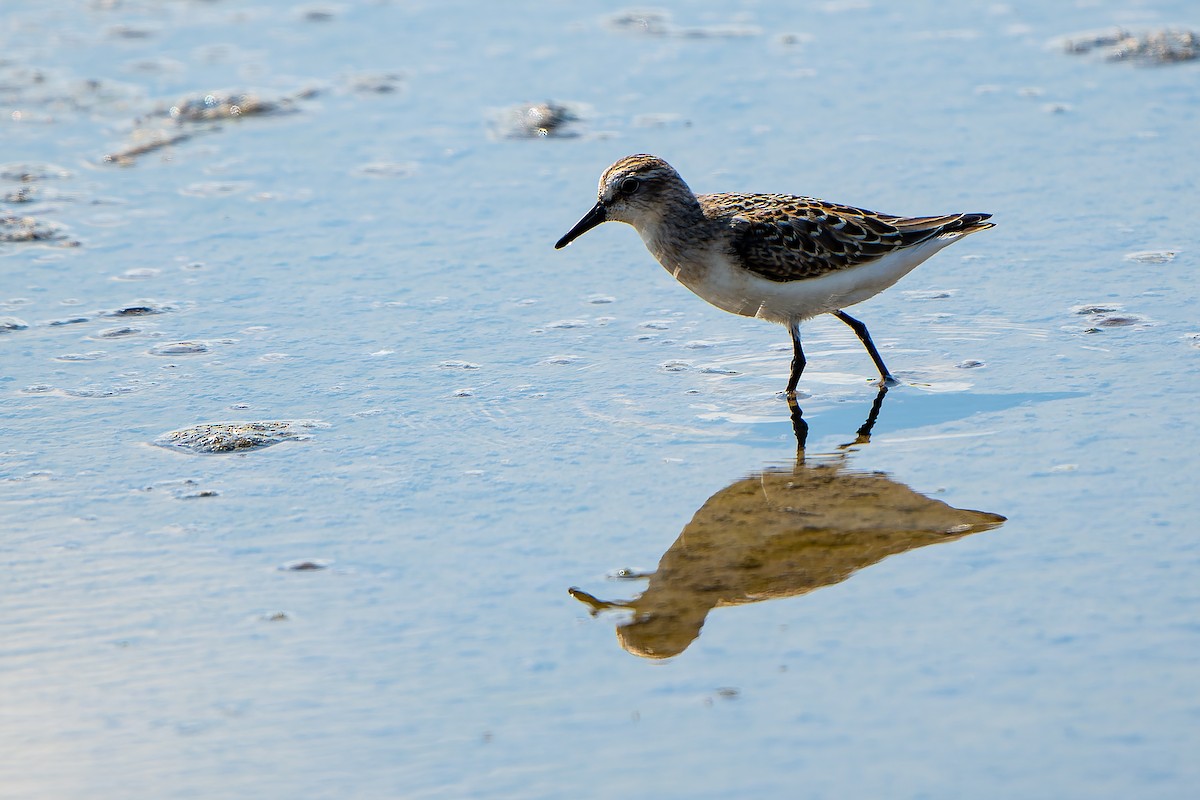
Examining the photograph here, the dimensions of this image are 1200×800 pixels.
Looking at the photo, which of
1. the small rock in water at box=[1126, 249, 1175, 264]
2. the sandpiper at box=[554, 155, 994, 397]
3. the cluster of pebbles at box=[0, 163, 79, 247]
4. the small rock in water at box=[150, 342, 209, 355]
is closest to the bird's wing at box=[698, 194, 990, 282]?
the sandpiper at box=[554, 155, 994, 397]

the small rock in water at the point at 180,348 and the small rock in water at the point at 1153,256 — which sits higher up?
the small rock in water at the point at 1153,256

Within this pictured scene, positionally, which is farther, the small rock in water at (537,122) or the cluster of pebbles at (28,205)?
the small rock in water at (537,122)

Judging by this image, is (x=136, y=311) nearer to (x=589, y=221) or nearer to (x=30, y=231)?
(x=30, y=231)

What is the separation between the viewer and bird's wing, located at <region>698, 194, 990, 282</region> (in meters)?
7.07

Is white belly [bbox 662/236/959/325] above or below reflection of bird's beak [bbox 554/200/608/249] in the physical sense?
below

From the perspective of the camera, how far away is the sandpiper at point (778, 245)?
7.06 metres

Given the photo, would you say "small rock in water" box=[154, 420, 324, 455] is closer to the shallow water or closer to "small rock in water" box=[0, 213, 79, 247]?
the shallow water

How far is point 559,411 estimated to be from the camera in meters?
6.66

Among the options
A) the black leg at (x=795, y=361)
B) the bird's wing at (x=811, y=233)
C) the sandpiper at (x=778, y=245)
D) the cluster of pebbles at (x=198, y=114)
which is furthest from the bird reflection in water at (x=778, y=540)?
the cluster of pebbles at (x=198, y=114)

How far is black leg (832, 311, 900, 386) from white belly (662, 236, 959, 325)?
0.07 meters

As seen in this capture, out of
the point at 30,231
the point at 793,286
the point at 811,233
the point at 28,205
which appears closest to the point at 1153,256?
the point at 811,233

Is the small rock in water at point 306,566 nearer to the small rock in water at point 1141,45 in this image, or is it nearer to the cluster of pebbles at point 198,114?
the cluster of pebbles at point 198,114

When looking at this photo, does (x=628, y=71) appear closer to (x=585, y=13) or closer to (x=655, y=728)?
(x=585, y=13)

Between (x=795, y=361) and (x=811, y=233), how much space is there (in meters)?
0.65
